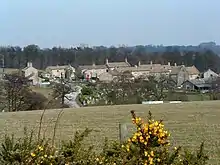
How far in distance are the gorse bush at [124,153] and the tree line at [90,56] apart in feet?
314

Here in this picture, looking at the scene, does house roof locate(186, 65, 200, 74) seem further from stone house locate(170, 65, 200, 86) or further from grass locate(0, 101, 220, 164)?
grass locate(0, 101, 220, 164)

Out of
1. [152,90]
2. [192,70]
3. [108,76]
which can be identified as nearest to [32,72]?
[108,76]

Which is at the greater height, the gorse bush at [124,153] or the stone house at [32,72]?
the gorse bush at [124,153]

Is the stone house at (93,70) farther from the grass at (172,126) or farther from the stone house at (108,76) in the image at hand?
the grass at (172,126)

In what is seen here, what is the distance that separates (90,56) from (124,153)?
122502 millimetres

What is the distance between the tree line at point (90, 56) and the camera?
361ft

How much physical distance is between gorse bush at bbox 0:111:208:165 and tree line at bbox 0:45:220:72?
95795 mm

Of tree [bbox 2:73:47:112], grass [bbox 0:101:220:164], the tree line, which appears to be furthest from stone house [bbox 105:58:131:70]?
grass [bbox 0:101:220:164]

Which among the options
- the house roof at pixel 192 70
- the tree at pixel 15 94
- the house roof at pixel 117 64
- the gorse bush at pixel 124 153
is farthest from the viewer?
the house roof at pixel 117 64

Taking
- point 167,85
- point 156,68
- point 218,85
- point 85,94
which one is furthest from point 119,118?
point 156,68

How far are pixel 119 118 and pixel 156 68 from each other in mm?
85178

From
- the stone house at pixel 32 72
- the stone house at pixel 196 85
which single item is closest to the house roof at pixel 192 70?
the stone house at pixel 196 85

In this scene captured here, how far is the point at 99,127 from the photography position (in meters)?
20.7

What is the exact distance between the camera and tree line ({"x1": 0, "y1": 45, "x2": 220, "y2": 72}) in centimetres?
Answer: 11012
